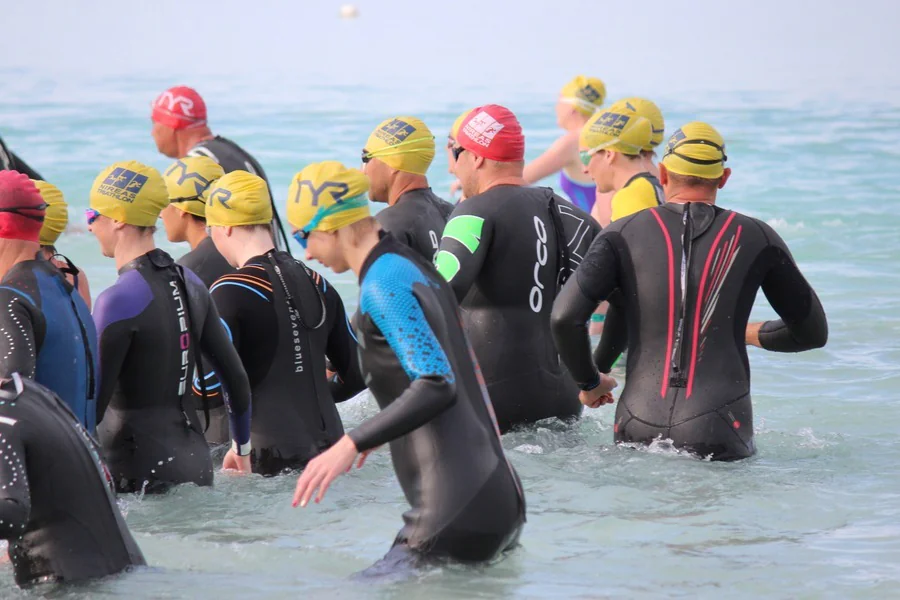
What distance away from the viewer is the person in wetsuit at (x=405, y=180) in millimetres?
7125

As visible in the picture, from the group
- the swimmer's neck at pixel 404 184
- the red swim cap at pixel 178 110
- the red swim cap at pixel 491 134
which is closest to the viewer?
the red swim cap at pixel 491 134

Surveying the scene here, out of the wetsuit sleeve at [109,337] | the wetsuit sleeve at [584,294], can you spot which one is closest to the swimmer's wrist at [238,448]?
the wetsuit sleeve at [109,337]

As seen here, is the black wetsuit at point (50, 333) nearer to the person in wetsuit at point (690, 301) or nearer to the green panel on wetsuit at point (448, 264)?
the green panel on wetsuit at point (448, 264)

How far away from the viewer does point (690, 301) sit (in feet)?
19.4

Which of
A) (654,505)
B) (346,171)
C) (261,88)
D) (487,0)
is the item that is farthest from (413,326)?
(487,0)

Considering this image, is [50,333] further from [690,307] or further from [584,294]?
[690,307]

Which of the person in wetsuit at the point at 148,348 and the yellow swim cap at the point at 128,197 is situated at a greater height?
the yellow swim cap at the point at 128,197

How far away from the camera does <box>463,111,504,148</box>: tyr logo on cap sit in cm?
657

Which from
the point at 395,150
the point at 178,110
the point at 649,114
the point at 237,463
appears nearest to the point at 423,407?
the point at 237,463

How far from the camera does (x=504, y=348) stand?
6758 mm

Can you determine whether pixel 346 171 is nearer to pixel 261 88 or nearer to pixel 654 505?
pixel 654 505

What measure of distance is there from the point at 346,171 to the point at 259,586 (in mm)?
1697

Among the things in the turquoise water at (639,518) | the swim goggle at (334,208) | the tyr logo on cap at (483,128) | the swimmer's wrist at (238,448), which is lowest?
the turquoise water at (639,518)

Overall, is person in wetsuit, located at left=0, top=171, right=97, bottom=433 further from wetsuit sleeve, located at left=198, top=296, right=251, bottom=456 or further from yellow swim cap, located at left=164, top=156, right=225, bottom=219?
yellow swim cap, located at left=164, top=156, right=225, bottom=219
